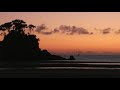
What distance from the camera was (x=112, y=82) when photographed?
200 inches

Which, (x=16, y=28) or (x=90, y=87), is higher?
(x=16, y=28)

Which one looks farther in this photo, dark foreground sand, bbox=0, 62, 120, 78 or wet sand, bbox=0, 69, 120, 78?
dark foreground sand, bbox=0, 62, 120, 78

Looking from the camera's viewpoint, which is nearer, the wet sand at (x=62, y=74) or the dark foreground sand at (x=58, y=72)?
the wet sand at (x=62, y=74)

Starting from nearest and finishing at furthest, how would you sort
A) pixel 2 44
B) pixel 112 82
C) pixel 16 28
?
pixel 112 82 → pixel 2 44 → pixel 16 28

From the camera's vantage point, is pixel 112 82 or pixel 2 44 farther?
pixel 2 44

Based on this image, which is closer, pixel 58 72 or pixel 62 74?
pixel 62 74
